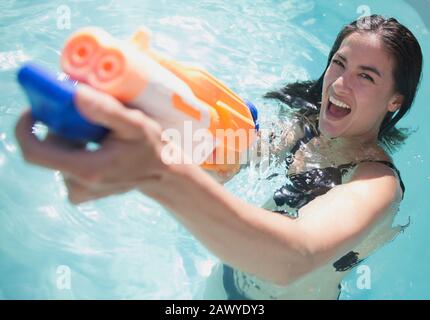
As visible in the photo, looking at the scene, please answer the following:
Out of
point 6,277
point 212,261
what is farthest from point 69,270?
point 212,261

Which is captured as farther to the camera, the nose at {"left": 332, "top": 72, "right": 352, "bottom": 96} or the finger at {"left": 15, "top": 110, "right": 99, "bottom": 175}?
the nose at {"left": 332, "top": 72, "right": 352, "bottom": 96}

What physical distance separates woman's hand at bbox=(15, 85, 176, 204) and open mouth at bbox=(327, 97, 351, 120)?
4.32 ft

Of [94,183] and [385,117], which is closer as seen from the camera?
[94,183]

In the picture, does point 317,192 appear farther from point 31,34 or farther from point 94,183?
point 31,34

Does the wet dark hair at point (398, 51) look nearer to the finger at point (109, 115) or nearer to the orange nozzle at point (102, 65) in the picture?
the orange nozzle at point (102, 65)

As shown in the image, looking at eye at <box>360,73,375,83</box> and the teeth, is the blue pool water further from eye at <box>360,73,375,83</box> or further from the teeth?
eye at <box>360,73,375,83</box>

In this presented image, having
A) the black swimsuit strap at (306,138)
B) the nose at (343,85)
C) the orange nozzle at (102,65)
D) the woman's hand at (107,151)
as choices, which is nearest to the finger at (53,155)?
the woman's hand at (107,151)

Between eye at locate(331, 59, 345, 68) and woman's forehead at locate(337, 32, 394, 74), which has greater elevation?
woman's forehead at locate(337, 32, 394, 74)

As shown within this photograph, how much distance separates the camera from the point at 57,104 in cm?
78

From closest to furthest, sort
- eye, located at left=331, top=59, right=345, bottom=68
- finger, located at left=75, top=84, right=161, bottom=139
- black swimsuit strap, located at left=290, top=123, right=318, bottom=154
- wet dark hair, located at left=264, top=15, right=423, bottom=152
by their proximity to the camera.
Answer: finger, located at left=75, top=84, right=161, bottom=139 → wet dark hair, located at left=264, top=15, right=423, bottom=152 → eye, located at left=331, top=59, right=345, bottom=68 → black swimsuit strap, located at left=290, top=123, right=318, bottom=154

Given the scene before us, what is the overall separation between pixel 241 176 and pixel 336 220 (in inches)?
69.4

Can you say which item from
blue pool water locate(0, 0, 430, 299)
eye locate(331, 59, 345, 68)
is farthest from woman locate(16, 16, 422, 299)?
blue pool water locate(0, 0, 430, 299)

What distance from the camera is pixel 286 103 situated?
249 centimetres

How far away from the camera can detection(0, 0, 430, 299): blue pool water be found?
96.0 inches
